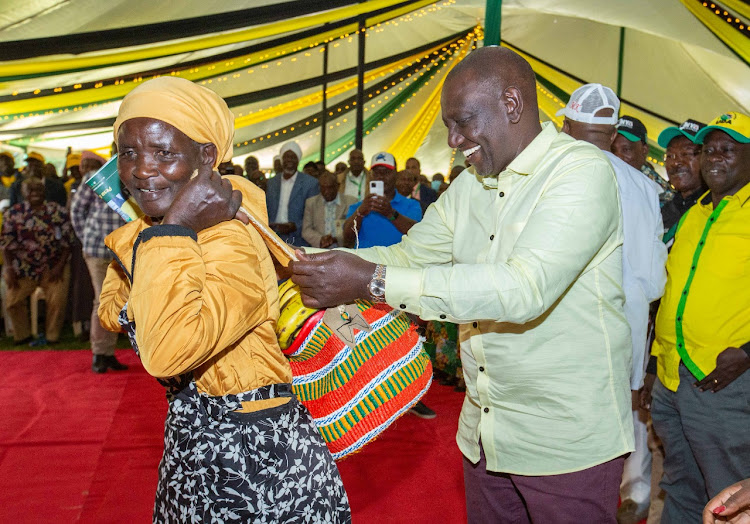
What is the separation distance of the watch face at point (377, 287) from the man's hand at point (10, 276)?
7063mm

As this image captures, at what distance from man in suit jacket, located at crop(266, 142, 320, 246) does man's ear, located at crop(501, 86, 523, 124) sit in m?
5.02

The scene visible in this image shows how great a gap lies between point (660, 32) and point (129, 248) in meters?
8.09

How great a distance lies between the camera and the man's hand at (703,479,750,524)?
127 cm

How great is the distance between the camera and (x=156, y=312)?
52.0 inches

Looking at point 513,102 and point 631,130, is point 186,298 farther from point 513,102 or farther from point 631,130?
point 631,130

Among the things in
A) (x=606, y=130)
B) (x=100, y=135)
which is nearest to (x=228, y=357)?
(x=606, y=130)

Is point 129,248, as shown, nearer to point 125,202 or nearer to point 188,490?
point 125,202

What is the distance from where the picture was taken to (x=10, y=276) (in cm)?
730

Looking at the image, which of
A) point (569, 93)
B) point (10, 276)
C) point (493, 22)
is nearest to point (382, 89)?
point (569, 93)

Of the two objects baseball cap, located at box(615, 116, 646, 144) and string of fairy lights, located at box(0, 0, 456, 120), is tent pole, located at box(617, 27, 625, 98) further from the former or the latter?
baseball cap, located at box(615, 116, 646, 144)

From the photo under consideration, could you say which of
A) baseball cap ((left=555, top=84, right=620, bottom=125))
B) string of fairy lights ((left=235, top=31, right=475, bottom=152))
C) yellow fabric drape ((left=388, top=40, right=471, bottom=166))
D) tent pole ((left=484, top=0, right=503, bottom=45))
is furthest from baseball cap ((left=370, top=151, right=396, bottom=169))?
yellow fabric drape ((left=388, top=40, right=471, bottom=166))

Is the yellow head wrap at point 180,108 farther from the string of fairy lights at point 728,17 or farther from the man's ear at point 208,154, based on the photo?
the string of fairy lights at point 728,17

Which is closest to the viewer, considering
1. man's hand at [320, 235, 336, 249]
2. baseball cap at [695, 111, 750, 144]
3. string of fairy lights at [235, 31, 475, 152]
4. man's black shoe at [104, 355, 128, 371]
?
baseball cap at [695, 111, 750, 144]

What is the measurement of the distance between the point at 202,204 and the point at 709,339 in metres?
2.16
